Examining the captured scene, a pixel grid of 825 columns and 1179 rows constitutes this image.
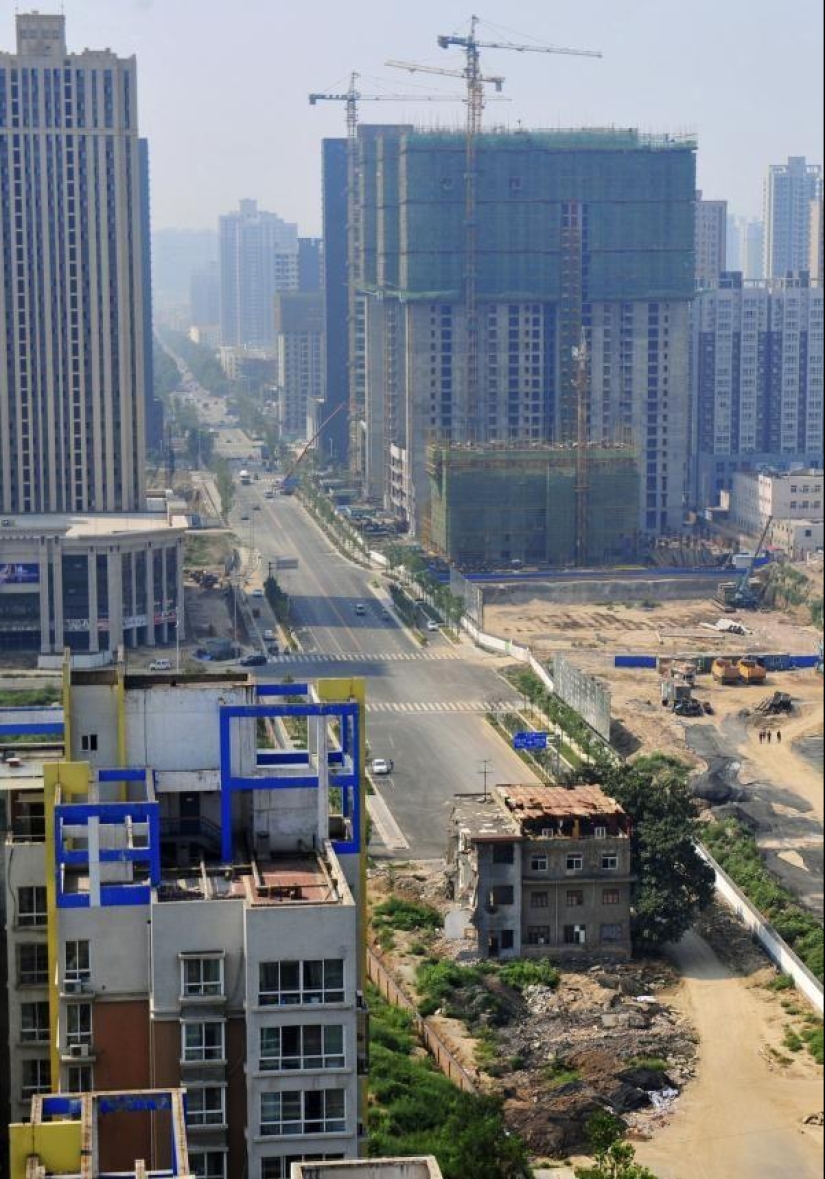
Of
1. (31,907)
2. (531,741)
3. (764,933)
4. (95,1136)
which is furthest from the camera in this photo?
(531,741)

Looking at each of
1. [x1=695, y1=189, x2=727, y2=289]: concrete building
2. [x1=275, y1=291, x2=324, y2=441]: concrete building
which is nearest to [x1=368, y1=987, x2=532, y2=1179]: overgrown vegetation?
[x1=695, y1=189, x2=727, y2=289]: concrete building

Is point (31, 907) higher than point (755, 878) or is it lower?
higher

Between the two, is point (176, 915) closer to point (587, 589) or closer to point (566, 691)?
point (566, 691)

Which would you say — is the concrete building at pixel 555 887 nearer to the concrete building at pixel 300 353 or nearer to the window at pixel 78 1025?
the window at pixel 78 1025

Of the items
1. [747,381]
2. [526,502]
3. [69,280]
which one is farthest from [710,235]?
[69,280]

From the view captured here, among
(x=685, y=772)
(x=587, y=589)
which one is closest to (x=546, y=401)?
(x=587, y=589)

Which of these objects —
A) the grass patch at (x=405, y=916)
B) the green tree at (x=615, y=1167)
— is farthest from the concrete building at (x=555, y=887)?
the green tree at (x=615, y=1167)

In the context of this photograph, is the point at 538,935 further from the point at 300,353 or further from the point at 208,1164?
the point at 300,353
